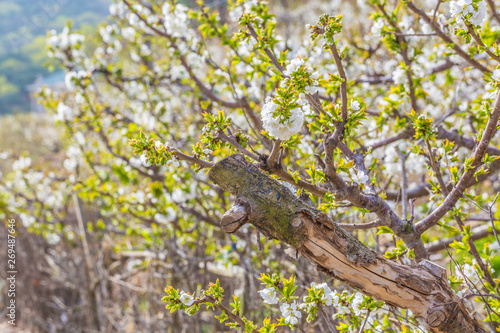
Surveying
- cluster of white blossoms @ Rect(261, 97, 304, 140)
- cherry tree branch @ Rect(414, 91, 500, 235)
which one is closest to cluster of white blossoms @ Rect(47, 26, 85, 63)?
cluster of white blossoms @ Rect(261, 97, 304, 140)

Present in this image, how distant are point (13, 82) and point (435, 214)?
1166 inches

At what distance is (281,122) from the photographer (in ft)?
4.02

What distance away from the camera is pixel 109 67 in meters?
4.14

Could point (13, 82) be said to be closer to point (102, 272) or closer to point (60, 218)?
point (60, 218)

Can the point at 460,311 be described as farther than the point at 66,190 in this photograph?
No

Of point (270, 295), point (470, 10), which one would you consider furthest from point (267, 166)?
point (470, 10)

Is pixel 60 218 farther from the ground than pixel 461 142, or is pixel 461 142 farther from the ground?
pixel 60 218

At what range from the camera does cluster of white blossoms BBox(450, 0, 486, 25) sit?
1453 millimetres

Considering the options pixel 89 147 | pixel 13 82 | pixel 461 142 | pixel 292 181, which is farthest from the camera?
pixel 13 82

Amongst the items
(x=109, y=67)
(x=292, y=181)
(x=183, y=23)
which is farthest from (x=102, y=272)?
(x=292, y=181)

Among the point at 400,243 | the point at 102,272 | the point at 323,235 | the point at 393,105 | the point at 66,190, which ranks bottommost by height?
the point at 323,235

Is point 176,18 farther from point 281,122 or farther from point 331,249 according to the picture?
point 331,249

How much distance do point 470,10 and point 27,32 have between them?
718cm

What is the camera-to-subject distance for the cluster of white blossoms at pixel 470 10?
145 cm
